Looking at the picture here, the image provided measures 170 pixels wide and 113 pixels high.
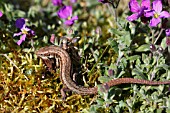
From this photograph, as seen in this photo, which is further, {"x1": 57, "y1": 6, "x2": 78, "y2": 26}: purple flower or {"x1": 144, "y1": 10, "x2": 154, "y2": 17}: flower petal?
{"x1": 57, "y1": 6, "x2": 78, "y2": 26}: purple flower

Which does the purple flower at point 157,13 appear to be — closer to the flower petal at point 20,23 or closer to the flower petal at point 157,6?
the flower petal at point 157,6

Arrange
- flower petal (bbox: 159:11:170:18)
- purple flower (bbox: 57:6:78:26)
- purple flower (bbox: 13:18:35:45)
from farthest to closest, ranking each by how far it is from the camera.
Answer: purple flower (bbox: 57:6:78:26) → purple flower (bbox: 13:18:35:45) → flower petal (bbox: 159:11:170:18)

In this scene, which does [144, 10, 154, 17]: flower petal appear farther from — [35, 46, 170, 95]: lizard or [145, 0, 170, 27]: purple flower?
[35, 46, 170, 95]: lizard

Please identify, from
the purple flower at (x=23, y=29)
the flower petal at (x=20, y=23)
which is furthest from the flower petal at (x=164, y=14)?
the flower petal at (x=20, y=23)

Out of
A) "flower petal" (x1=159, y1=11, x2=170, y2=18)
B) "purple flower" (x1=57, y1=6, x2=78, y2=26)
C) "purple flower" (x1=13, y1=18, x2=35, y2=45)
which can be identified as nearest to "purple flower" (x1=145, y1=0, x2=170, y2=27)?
"flower petal" (x1=159, y1=11, x2=170, y2=18)

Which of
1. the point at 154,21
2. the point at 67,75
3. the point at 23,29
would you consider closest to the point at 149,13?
the point at 154,21

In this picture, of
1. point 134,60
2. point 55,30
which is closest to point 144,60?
point 134,60

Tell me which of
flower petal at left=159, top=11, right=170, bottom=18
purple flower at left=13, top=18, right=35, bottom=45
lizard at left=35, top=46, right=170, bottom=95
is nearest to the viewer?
lizard at left=35, top=46, right=170, bottom=95

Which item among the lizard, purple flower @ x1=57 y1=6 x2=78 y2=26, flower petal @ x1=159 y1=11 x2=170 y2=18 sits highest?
purple flower @ x1=57 y1=6 x2=78 y2=26

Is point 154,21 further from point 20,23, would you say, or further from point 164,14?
point 20,23
